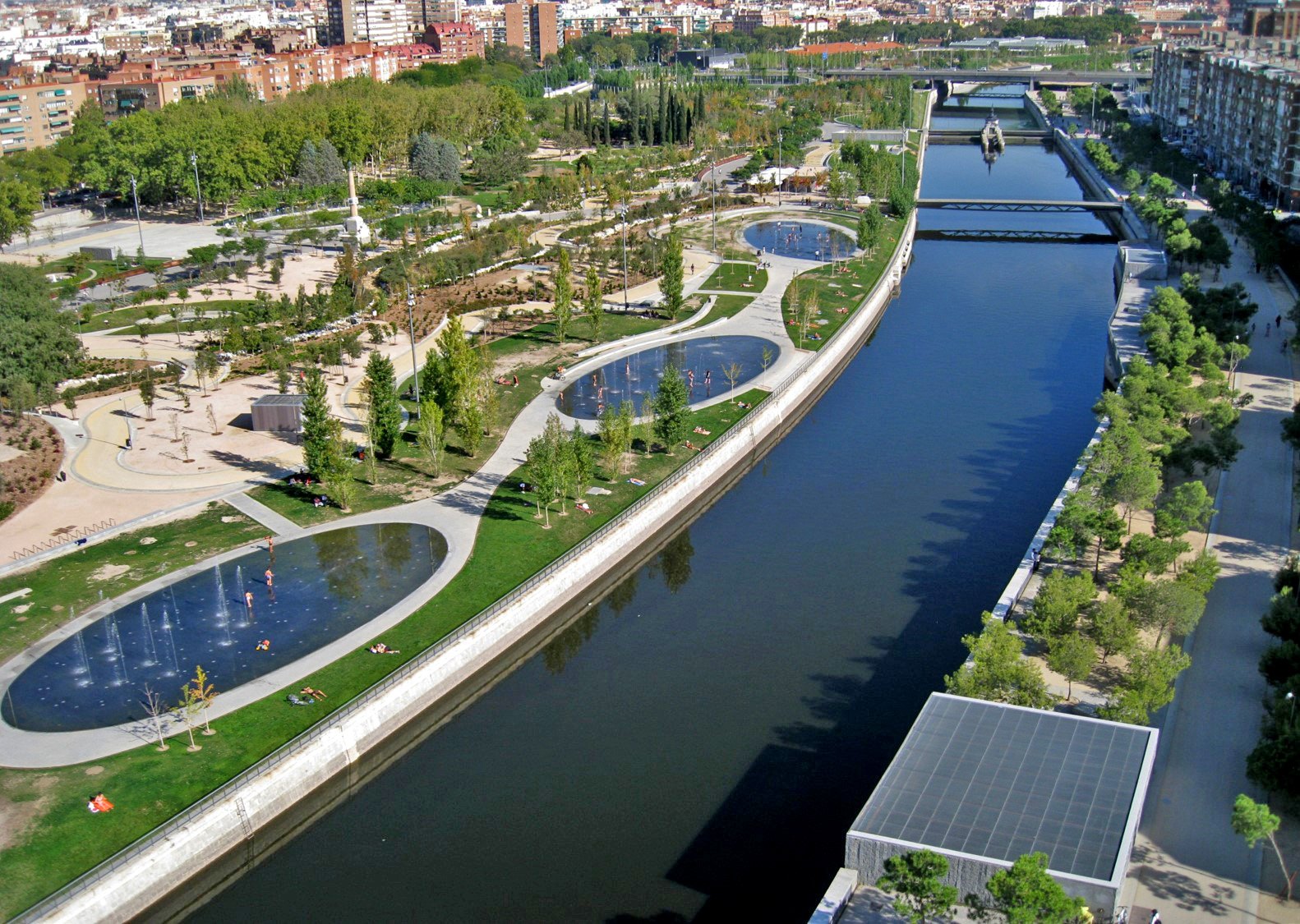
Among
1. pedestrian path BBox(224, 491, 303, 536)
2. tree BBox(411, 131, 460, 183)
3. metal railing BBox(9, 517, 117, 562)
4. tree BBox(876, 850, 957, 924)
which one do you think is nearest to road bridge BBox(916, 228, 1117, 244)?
tree BBox(411, 131, 460, 183)

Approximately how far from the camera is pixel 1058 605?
34.3 metres

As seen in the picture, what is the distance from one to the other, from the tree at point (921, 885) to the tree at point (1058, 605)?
37.7ft

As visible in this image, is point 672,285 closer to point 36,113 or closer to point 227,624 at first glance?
point 227,624

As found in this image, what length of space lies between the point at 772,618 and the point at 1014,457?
720 inches

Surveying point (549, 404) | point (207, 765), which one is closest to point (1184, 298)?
point (549, 404)

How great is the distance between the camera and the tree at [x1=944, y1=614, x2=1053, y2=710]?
31.2 m

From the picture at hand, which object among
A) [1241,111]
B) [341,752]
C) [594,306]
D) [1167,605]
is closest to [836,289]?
[594,306]

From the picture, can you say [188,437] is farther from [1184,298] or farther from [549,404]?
[1184,298]

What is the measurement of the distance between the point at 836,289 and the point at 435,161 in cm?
4806

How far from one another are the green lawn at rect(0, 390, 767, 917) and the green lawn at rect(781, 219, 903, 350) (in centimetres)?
2931

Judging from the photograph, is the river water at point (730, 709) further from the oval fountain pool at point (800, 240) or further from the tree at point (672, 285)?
the oval fountain pool at point (800, 240)

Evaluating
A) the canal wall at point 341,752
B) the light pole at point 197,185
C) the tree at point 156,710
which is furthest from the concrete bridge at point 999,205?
the tree at point 156,710

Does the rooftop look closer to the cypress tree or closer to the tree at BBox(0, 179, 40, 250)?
the tree at BBox(0, 179, 40, 250)

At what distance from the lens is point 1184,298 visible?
67.0 metres
